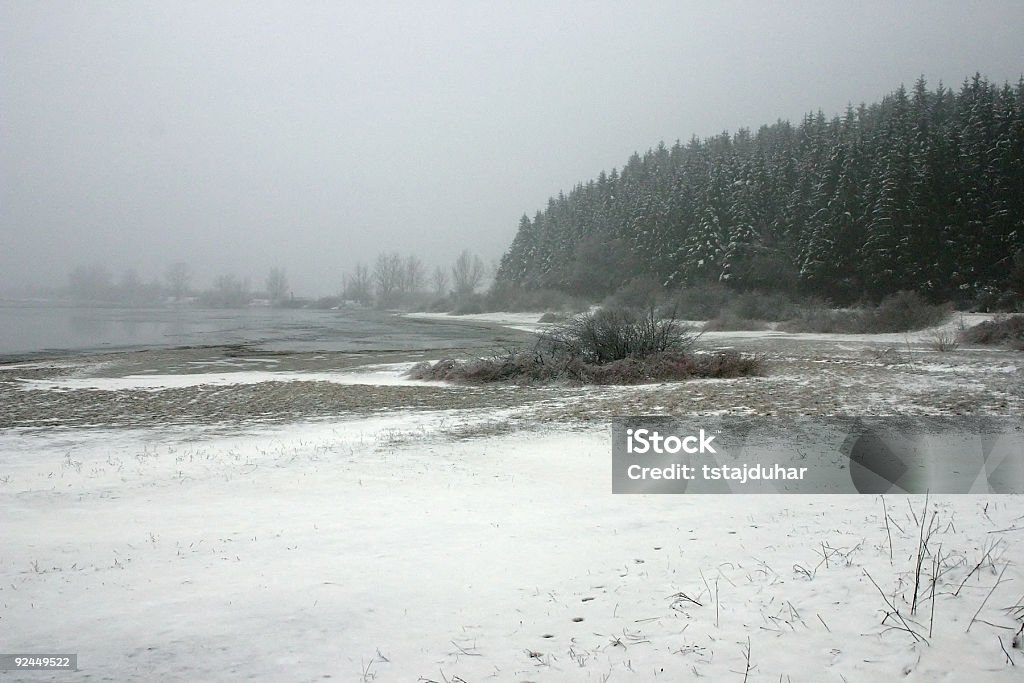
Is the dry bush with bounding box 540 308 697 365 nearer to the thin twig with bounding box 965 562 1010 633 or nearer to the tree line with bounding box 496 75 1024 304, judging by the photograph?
the thin twig with bounding box 965 562 1010 633

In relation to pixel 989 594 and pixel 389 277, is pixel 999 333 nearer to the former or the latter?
pixel 989 594

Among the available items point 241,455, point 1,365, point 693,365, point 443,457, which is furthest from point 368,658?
point 1,365

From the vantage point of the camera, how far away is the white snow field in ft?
12.4

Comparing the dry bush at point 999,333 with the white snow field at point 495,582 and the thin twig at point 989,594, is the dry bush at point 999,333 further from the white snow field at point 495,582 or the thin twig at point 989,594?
the thin twig at point 989,594

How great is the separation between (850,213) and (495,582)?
192 feet

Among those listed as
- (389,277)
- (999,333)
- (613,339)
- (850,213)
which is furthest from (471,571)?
(389,277)

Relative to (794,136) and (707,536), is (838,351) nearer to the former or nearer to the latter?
(707,536)

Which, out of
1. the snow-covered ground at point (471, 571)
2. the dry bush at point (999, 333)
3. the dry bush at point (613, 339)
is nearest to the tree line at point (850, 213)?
the dry bush at point (999, 333)

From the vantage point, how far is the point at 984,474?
25.0 feet

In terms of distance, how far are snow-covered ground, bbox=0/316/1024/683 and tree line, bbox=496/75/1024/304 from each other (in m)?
38.8

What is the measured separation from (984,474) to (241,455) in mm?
10554


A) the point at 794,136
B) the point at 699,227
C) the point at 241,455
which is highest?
the point at 794,136

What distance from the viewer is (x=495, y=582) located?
5059mm

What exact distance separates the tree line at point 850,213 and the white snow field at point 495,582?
39.0 m
